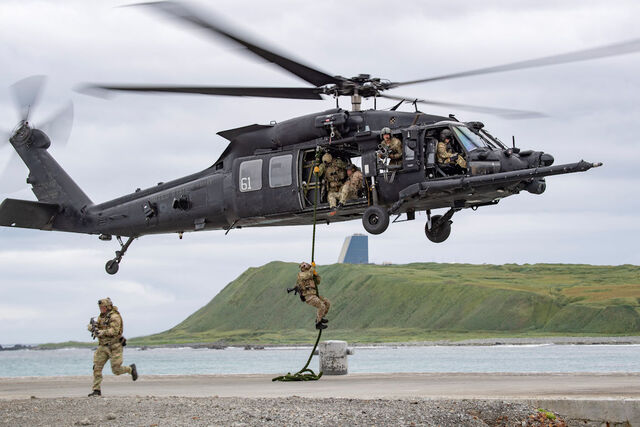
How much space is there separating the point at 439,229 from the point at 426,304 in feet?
461

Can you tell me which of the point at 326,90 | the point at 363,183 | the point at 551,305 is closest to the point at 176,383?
the point at 363,183

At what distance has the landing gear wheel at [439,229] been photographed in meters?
20.2

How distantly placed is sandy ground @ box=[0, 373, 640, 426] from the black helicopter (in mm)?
4265

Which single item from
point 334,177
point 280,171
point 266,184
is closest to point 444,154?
point 334,177

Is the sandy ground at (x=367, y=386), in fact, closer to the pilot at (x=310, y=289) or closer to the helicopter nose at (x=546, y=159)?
the pilot at (x=310, y=289)

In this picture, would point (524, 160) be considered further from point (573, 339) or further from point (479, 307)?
point (479, 307)

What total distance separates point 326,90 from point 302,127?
3.94ft

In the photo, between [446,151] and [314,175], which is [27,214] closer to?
[314,175]

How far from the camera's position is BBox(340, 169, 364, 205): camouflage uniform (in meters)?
19.4

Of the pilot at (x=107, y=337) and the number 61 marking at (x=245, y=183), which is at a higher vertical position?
the number 61 marking at (x=245, y=183)

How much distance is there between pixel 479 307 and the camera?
14912 cm

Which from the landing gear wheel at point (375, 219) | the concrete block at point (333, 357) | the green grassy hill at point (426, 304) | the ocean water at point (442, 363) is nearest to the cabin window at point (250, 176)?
the landing gear wheel at point (375, 219)

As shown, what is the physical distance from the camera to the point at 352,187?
1945 cm

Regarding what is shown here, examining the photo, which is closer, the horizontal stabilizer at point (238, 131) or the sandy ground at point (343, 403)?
the sandy ground at point (343, 403)
